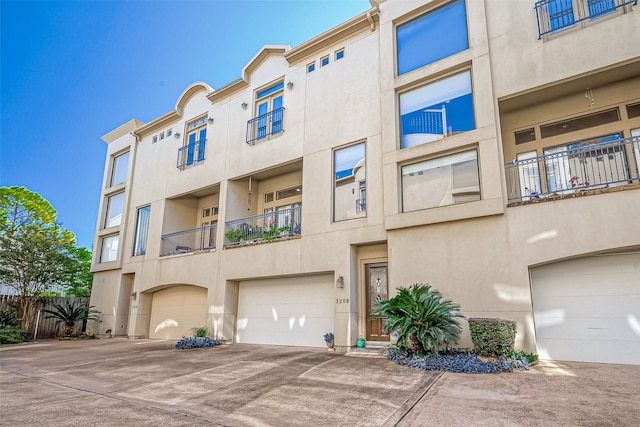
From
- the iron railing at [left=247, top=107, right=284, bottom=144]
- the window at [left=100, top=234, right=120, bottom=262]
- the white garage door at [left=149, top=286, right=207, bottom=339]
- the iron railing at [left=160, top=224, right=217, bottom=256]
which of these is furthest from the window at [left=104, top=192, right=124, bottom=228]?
the iron railing at [left=247, top=107, right=284, bottom=144]

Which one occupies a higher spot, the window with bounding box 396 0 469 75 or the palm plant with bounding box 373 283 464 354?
the window with bounding box 396 0 469 75

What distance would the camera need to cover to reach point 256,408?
462 cm

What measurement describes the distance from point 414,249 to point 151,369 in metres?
6.28

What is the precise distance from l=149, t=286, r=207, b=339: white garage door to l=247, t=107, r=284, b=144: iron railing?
6.00 m

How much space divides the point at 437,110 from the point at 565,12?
3268 millimetres

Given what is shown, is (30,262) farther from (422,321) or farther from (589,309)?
(589,309)

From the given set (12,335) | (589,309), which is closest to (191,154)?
(12,335)

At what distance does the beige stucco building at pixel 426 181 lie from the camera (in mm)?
7188

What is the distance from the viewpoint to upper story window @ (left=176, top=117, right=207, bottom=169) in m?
14.8

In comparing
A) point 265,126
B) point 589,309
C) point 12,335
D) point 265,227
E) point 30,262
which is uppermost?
point 265,126

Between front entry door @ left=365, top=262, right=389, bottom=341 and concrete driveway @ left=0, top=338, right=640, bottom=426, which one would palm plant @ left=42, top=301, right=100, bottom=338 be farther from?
front entry door @ left=365, top=262, right=389, bottom=341

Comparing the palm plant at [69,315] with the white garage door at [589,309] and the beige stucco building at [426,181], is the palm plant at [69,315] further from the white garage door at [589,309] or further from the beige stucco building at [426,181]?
the white garage door at [589,309]

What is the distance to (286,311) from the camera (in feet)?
37.3

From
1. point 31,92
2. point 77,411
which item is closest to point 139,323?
point 77,411
